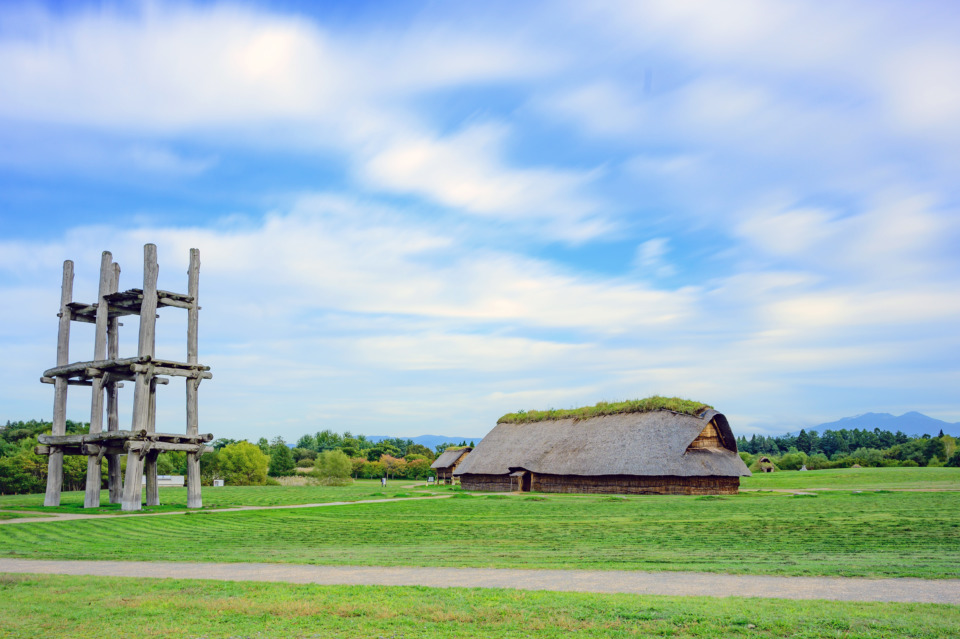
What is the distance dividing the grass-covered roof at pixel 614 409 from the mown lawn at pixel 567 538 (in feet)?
54.1

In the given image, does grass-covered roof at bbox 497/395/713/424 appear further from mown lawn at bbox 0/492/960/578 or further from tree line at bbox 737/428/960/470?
tree line at bbox 737/428/960/470

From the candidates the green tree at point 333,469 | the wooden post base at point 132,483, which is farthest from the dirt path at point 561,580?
Result: the green tree at point 333,469

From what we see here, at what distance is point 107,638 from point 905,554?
44.5 ft

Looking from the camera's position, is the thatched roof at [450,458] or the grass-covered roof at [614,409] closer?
the grass-covered roof at [614,409]

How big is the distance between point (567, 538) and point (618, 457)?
25581 mm

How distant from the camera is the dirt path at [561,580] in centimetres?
912

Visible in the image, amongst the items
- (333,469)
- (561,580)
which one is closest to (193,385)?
(561,580)

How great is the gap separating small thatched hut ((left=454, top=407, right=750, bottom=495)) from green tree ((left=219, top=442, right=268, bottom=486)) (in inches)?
1016

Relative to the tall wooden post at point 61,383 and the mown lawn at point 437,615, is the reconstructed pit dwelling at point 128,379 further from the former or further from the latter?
the mown lawn at point 437,615

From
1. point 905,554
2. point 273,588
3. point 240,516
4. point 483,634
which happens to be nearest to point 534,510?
point 240,516

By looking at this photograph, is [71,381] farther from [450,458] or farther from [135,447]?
[450,458]

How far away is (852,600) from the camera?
27.9 ft

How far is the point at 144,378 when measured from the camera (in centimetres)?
2827

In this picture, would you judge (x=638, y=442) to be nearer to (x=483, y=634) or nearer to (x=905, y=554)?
(x=905, y=554)
